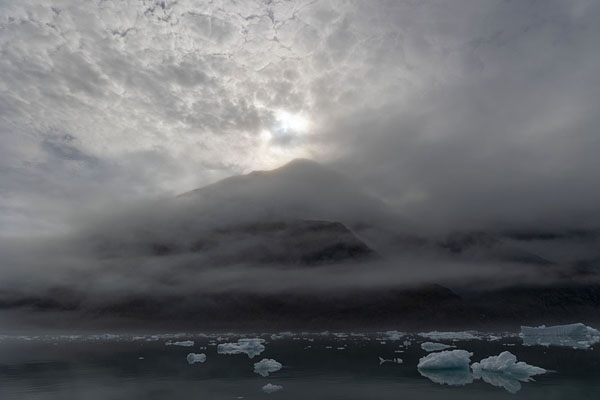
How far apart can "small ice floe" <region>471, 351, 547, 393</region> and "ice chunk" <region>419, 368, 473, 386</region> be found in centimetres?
142

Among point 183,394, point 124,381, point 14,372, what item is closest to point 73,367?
point 14,372

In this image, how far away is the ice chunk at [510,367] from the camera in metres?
45.2

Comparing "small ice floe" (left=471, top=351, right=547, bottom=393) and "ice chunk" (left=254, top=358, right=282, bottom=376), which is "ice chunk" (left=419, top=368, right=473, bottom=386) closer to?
"small ice floe" (left=471, top=351, right=547, bottom=393)

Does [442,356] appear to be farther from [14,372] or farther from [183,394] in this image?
[14,372]

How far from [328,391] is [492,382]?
16.1 meters

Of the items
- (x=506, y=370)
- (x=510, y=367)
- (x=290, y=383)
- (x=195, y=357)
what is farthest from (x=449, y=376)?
(x=195, y=357)

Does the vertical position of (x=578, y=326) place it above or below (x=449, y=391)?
above

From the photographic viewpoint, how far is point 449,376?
4628cm

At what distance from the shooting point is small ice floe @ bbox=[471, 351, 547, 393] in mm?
44156

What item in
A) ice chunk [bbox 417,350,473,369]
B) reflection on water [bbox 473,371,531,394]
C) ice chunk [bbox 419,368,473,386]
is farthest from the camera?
ice chunk [bbox 417,350,473,369]

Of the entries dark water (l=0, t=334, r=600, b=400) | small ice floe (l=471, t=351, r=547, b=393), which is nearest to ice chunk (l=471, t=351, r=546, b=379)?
small ice floe (l=471, t=351, r=547, b=393)

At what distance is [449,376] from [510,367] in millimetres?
5912

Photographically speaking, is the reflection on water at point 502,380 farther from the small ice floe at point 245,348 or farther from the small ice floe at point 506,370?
the small ice floe at point 245,348

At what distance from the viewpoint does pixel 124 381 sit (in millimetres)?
46719
